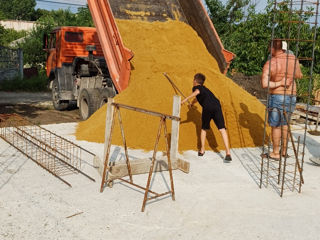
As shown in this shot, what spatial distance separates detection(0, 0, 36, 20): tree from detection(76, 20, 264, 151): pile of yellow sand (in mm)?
80105

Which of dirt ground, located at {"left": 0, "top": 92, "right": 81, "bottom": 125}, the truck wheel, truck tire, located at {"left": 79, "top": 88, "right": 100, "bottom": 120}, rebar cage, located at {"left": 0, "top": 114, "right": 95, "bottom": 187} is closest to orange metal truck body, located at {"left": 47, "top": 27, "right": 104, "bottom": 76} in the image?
the truck wheel

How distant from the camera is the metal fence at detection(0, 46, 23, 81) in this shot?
19.7 meters

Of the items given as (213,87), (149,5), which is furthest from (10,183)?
(149,5)

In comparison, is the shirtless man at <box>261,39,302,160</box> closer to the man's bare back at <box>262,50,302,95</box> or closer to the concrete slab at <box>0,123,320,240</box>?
the man's bare back at <box>262,50,302,95</box>

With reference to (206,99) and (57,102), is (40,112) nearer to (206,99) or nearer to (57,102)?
(57,102)

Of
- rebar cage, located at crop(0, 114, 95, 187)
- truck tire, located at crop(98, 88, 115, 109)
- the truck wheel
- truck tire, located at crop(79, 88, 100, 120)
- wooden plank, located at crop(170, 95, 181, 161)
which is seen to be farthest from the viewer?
the truck wheel

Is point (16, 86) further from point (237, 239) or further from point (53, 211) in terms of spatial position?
point (237, 239)

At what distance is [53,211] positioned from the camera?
4.07m

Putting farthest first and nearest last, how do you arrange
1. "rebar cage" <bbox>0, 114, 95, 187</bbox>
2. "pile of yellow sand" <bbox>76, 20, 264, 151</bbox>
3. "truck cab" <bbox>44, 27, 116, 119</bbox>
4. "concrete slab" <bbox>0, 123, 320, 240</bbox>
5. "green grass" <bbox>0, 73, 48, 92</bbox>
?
"green grass" <bbox>0, 73, 48, 92</bbox> → "truck cab" <bbox>44, 27, 116, 119</bbox> → "pile of yellow sand" <bbox>76, 20, 264, 151</bbox> → "rebar cage" <bbox>0, 114, 95, 187</bbox> → "concrete slab" <bbox>0, 123, 320, 240</bbox>

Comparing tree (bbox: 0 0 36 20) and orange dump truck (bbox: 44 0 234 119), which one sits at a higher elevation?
tree (bbox: 0 0 36 20)

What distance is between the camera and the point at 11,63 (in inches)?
789

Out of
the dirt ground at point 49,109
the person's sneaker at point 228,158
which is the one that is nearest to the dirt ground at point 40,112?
the dirt ground at point 49,109

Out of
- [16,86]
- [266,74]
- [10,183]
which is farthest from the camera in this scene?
[16,86]

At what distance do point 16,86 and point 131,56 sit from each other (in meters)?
13.1
